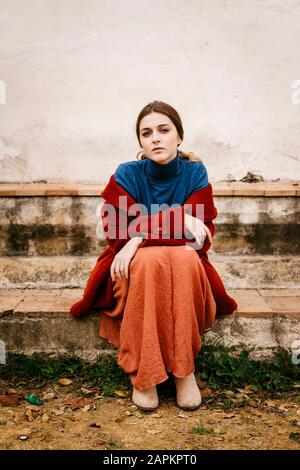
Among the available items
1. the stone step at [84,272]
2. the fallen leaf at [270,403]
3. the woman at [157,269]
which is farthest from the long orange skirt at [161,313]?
the stone step at [84,272]

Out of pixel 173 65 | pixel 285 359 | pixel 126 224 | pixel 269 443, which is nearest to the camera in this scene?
pixel 269 443

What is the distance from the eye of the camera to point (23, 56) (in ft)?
13.2

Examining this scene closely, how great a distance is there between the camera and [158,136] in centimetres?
278

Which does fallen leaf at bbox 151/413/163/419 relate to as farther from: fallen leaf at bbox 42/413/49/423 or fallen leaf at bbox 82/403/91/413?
fallen leaf at bbox 42/413/49/423

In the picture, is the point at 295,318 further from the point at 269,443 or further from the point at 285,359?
the point at 269,443

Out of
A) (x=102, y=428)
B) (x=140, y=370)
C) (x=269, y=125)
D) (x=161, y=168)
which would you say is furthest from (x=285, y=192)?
(x=102, y=428)

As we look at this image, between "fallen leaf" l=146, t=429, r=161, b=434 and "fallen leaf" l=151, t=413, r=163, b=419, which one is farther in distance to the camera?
"fallen leaf" l=151, t=413, r=163, b=419

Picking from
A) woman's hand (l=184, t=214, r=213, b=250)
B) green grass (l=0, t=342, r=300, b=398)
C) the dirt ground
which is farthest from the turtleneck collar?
the dirt ground

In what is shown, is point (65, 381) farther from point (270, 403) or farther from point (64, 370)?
point (270, 403)

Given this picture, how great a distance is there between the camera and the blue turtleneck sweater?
288 cm

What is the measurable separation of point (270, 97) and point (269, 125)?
0.23 metres

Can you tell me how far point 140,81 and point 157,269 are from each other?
2.11 m

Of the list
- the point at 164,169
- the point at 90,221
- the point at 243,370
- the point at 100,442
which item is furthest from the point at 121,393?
the point at 90,221

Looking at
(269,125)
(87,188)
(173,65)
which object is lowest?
(87,188)
